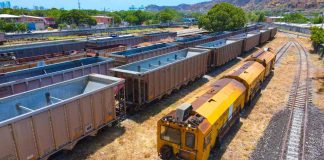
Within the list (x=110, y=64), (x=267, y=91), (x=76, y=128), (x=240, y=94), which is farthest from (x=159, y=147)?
(x=267, y=91)

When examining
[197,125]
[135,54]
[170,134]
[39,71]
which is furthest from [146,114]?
[39,71]

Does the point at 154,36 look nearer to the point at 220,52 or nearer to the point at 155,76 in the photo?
the point at 220,52

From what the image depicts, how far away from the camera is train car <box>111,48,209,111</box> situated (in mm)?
16438

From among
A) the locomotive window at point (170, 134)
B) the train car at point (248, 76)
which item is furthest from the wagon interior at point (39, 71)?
the locomotive window at point (170, 134)

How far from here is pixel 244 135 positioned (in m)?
14.3

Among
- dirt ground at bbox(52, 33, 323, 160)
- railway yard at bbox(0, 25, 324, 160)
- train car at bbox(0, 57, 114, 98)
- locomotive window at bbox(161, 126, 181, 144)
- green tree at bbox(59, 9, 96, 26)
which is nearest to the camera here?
locomotive window at bbox(161, 126, 181, 144)

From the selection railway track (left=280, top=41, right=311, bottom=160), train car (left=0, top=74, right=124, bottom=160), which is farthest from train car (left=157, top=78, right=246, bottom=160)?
A: train car (left=0, top=74, right=124, bottom=160)

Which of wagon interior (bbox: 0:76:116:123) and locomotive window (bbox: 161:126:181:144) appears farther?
wagon interior (bbox: 0:76:116:123)

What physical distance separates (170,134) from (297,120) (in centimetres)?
1097

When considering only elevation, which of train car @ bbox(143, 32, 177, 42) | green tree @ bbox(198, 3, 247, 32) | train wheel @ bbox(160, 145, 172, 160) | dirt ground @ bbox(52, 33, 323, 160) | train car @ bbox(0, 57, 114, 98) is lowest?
dirt ground @ bbox(52, 33, 323, 160)

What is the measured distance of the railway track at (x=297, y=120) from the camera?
12773 millimetres

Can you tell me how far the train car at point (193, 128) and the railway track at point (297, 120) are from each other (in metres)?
4.03

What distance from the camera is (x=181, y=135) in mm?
9953

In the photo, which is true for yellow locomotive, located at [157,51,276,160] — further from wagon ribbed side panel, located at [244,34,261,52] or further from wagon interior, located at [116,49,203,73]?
wagon ribbed side panel, located at [244,34,261,52]
